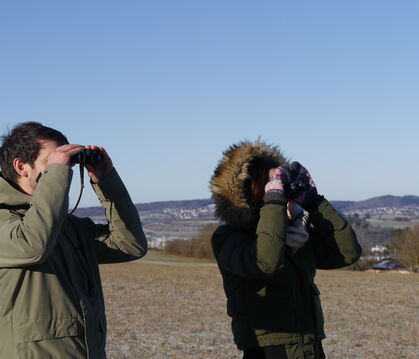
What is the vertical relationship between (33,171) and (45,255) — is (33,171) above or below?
above

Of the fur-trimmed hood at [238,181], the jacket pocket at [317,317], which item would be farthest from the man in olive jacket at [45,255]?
the jacket pocket at [317,317]

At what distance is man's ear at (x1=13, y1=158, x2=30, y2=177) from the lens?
2779 mm

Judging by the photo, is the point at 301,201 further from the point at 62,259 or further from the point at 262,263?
the point at 62,259

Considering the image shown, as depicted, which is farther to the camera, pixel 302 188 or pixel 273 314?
pixel 302 188

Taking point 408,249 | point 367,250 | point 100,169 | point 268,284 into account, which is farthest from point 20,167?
point 367,250

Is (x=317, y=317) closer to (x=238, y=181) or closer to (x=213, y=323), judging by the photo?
(x=238, y=181)

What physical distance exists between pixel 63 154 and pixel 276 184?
1177 mm

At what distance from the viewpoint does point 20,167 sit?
279 centimetres

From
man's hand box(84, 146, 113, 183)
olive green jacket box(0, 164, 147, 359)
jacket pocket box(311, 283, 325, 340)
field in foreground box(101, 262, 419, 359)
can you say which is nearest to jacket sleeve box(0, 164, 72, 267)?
olive green jacket box(0, 164, 147, 359)

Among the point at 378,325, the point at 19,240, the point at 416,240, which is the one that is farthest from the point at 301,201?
the point at 416,240

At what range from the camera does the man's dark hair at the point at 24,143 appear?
279 cm

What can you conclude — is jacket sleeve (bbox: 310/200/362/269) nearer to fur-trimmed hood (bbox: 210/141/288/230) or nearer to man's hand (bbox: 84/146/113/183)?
fur-trimmed hood (bbox: 210/141/288/230)

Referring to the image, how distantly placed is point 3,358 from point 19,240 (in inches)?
18.1

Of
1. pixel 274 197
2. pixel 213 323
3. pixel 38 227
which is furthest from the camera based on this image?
pixel 213 323
